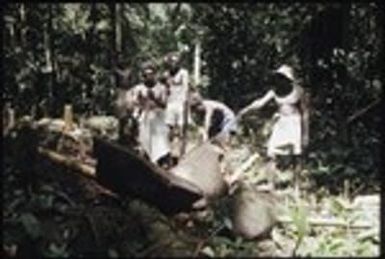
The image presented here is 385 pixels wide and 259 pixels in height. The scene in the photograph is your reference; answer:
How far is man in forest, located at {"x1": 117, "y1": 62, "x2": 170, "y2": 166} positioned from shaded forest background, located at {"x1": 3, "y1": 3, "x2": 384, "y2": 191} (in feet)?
8.58

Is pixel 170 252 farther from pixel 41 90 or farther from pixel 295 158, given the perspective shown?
pixel 41 90

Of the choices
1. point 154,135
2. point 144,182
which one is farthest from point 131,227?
point 154,135

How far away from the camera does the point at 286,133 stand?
13453 mm

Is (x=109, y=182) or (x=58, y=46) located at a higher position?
(x=58, y=46)

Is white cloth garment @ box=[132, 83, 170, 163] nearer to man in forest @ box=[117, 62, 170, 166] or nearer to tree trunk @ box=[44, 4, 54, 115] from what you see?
man in forest @ box=[117, 62, 170, 166]

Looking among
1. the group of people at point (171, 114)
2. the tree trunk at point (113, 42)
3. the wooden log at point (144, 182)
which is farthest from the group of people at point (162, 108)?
the tree trunk at point (113, 42)

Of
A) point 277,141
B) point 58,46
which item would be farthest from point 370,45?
point 58,46

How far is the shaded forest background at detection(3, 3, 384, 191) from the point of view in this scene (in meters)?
17.5

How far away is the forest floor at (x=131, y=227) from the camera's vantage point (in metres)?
9.73

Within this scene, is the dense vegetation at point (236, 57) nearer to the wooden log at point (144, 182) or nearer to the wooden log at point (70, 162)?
the wooden log at point (144, 182)

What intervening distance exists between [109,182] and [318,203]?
3.17 meters

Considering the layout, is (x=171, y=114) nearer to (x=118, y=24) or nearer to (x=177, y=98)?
(x=177, y=98)

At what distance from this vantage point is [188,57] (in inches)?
1123

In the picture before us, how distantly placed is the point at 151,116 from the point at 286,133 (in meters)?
2.41
